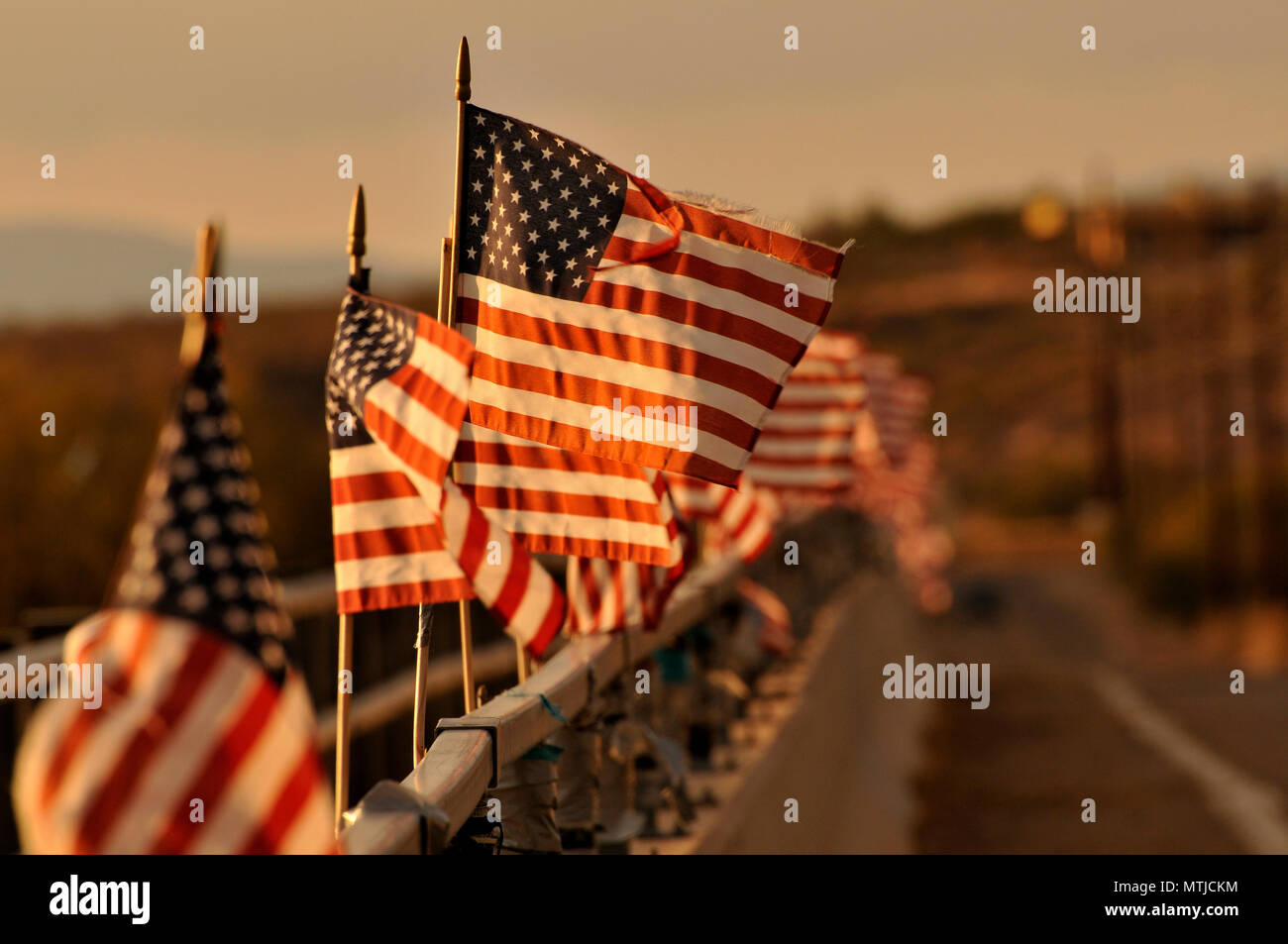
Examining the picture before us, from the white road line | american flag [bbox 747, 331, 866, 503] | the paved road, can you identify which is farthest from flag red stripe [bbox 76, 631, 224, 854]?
the white road line

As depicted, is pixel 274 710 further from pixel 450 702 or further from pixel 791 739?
pixel 450 702

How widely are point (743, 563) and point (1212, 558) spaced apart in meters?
47.4

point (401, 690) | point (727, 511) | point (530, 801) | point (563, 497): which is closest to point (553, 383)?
point (563, 497)

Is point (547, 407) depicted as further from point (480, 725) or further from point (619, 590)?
point (480, 725)

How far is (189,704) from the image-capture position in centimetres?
446

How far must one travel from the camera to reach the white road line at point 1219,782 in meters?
19.5

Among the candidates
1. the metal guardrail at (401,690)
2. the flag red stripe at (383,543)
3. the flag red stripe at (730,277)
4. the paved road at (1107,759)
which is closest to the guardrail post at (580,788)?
the flag red stripe at (383,543)

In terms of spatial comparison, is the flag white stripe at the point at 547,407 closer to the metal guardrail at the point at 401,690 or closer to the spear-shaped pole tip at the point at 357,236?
the spear-shaped pole tip at the point at 357,236

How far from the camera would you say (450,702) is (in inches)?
603

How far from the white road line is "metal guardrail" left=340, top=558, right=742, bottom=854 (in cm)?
1182

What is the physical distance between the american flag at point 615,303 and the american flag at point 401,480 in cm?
53

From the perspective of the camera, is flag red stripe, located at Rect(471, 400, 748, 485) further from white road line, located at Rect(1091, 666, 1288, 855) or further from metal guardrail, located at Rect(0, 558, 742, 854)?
white road line, located at Rect(1091, 666, 1288, 855)
